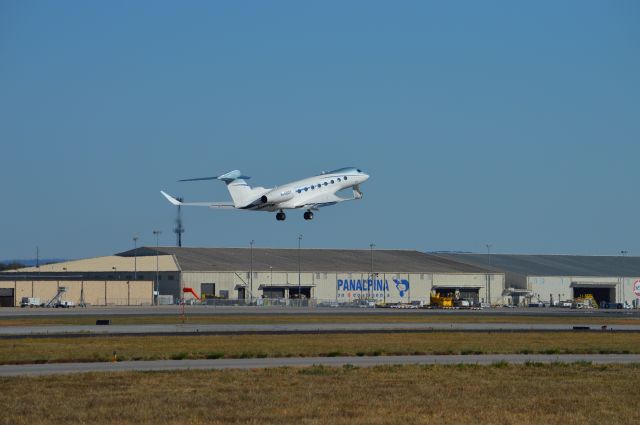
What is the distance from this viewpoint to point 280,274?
6909 inches

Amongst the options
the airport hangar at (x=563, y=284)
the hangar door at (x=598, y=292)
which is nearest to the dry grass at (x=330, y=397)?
the airport hangar at (x=563, y=284)

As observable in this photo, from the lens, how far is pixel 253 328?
275 feet

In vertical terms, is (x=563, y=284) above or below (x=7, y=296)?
above

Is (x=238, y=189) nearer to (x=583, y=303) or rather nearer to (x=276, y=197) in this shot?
(x=276, y=197)

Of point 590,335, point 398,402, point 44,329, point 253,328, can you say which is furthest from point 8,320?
point 398,402

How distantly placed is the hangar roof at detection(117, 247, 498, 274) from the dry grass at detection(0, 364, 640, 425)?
128 m

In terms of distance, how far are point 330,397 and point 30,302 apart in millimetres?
117366

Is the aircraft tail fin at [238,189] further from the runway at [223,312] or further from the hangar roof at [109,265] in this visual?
the hangar roof at [109,265]

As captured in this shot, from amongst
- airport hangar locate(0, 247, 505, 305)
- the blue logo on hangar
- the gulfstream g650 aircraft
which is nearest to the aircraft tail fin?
the gulfstream g650 aircraft

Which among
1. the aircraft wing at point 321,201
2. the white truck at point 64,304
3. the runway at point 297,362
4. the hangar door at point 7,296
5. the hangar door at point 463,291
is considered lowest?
the runway at point 297,362

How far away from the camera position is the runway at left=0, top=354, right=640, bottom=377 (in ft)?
152

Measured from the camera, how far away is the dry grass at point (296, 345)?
5500cm

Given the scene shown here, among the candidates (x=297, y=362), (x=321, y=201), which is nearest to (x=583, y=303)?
(x=321, y=201)

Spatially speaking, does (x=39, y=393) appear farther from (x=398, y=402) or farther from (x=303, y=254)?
(x=303, y=254)
